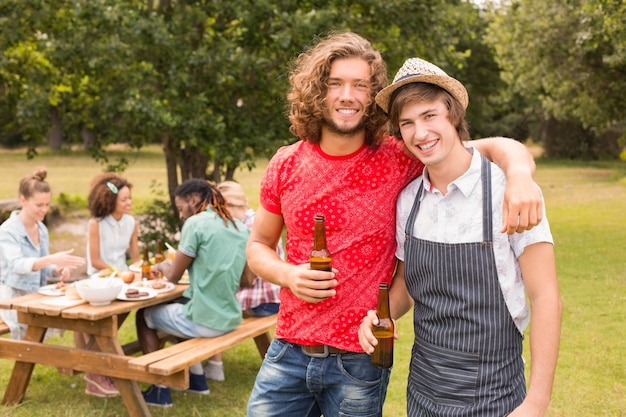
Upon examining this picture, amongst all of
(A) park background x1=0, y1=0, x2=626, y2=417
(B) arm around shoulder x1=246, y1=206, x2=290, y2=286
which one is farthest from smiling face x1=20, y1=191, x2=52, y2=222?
(B) arm around shoulder x1=246, y1=206, x2=290, y2=286

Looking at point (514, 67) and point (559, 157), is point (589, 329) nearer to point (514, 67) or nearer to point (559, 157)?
point (514, 67)

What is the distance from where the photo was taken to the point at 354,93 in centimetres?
296

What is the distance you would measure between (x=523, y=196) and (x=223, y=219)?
3586 mm

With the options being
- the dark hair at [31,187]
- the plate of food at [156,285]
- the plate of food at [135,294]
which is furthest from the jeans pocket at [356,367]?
the dark hair at [31,187]

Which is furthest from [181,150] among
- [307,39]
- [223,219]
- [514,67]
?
[514,67]

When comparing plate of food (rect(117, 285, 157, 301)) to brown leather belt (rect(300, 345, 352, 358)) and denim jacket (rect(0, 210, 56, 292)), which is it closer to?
denim jacket (rect(0, 210, 56, 292))

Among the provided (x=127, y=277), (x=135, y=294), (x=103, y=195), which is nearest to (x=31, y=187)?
(x=103, y=195)

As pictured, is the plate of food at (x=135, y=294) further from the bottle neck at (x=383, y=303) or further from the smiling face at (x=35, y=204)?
the bottle neck at (x=383, y=303)

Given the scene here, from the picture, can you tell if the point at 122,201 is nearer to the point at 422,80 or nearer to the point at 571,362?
the point at 571,362

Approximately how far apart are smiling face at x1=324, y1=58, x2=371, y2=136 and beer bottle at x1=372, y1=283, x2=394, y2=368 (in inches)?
25.7

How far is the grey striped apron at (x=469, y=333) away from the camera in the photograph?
8.44 feet

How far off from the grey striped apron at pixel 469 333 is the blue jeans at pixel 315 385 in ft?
1.11

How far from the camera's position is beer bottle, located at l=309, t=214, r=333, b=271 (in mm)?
2854

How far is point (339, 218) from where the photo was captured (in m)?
2.96
